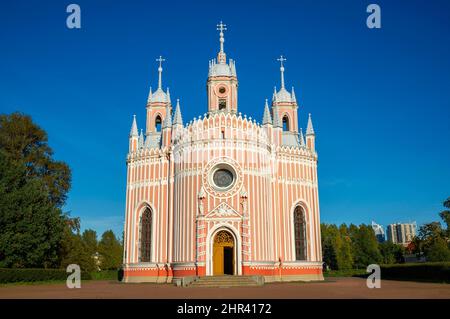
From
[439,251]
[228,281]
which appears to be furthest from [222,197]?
[439,251]

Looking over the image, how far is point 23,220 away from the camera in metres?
38.5

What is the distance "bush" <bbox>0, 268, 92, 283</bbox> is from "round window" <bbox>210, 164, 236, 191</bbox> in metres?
17.9

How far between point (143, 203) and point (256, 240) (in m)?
13.9

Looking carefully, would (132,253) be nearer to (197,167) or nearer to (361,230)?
(197,167)

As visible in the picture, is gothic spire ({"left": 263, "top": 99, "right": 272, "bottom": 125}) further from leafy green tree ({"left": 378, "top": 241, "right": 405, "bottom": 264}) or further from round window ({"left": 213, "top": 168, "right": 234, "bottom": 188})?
leafy green tree ({"left": 378, "top": 241, "right": 405, "bottom": 264})

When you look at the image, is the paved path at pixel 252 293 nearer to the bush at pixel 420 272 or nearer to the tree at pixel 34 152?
the bush at pixel 420 272

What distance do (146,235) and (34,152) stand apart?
15.8 metres

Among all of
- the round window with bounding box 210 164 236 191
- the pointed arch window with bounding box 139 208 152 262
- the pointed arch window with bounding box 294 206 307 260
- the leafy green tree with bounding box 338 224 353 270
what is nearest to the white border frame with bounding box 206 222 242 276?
the round window with bounding box 210 164 236 191

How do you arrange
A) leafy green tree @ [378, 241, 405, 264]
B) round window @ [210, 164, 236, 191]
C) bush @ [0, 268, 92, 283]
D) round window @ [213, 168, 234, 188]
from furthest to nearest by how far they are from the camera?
leafy green tree @ [378, 241, 405, 264], round window @ [213, 168, 234, 188], round window @ [210, 164, 236, 191], bush @ [0, 268, 92, 283]

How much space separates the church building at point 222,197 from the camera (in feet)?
130

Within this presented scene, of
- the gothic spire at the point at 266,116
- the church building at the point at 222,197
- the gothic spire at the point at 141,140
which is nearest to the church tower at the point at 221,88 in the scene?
the church building at the point at 222,197

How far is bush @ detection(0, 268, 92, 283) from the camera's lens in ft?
112
